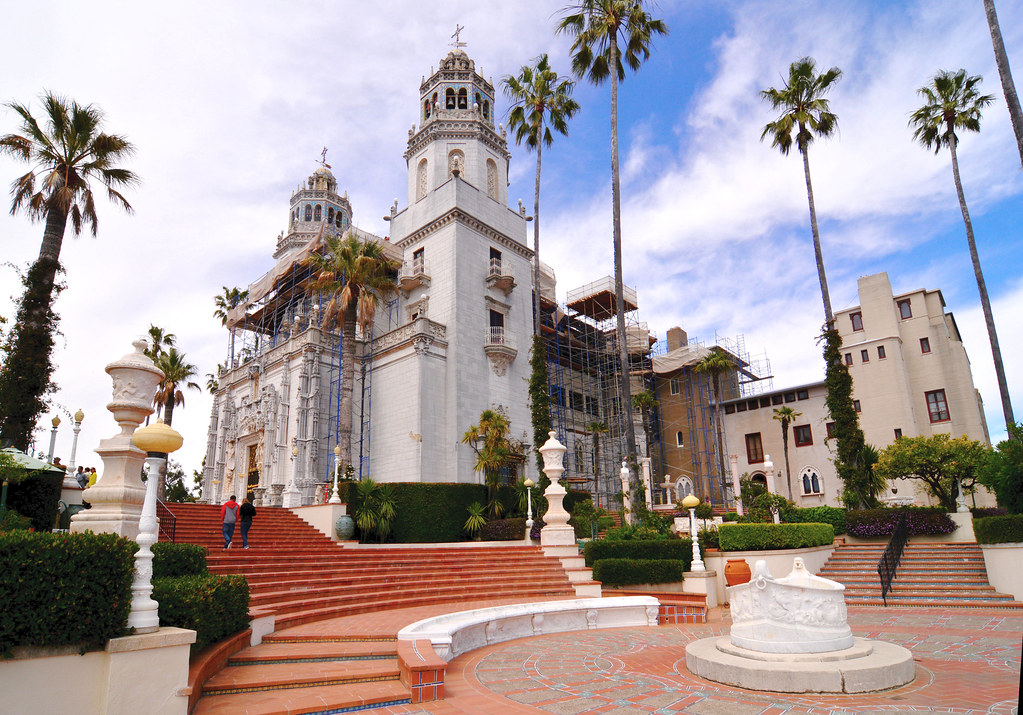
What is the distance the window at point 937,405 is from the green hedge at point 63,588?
39197 mm

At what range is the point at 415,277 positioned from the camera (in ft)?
103

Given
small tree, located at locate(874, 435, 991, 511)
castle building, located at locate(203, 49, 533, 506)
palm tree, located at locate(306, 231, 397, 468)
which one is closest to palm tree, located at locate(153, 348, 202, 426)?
castle building, located at locate(203, 49, 533, 506)

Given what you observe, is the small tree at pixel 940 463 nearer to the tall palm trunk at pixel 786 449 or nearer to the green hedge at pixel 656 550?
the green hedge at pixel 656 550

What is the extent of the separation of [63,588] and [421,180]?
3255 centimetres

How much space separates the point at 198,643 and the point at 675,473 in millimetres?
39230

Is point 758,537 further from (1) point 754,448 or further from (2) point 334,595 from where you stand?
(1) point 754,448

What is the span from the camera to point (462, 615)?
995 centimetres

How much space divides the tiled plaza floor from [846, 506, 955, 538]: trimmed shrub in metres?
9.42

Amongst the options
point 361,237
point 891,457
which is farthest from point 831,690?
point 361,237

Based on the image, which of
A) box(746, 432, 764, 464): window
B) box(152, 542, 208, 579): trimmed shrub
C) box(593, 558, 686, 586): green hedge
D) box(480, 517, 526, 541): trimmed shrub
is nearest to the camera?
box(152, 542, 208, 579): trimmed shrub

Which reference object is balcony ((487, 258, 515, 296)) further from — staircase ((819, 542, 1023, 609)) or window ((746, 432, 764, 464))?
window ((746, 432, 764, 464))

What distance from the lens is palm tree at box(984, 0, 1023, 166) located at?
651 inches

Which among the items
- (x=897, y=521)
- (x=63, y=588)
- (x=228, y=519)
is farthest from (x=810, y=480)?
(x=63, y=588)

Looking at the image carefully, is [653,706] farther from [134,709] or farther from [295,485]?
[295,485]
